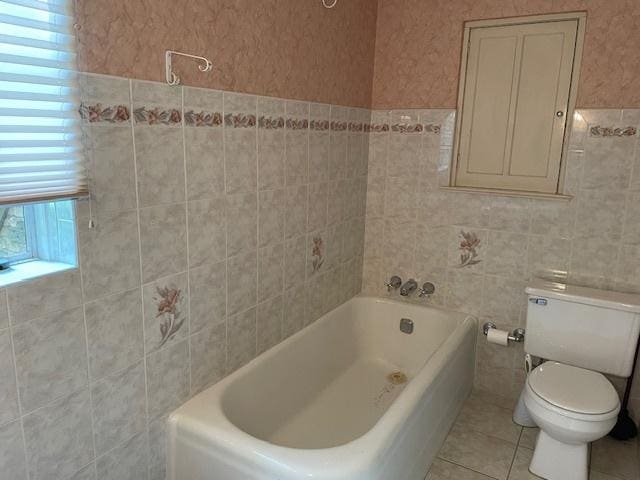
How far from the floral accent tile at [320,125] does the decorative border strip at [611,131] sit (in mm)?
1267

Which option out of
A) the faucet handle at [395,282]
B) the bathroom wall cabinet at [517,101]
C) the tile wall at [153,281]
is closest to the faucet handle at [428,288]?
the faucet handle at [395,282]

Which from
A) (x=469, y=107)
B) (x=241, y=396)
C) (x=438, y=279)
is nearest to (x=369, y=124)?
(x=469, y=107)

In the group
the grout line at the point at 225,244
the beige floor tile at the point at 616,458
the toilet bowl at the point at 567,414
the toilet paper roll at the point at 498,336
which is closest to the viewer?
the grout line at the point at 225,244

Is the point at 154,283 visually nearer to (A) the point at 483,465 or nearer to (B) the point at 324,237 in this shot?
(B) the point at 324,237

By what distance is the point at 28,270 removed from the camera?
4.16 ft

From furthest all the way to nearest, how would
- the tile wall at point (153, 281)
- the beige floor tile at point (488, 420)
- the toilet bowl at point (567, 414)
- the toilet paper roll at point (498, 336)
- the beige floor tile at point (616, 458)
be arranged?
the toilet paper roll at point (498, 336) < the beige floor tile at point (488, 420) < the beige floor tile at point (616, 458) < the toilet bowl at point (567, 414) < the tile wall at point (153, 281)

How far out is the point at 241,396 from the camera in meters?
1.97

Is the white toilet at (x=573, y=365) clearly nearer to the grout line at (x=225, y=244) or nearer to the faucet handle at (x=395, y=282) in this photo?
the faucet handle at (x=395, y=282)

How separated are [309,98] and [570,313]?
1599 mm

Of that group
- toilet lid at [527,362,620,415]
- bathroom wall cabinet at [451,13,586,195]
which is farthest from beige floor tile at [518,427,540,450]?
bathroom wall cabinet at [451,13,586,195]

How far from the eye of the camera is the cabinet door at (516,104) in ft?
7.97

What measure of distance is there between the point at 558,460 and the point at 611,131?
152 centimetres

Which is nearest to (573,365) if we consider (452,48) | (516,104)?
(516,104)

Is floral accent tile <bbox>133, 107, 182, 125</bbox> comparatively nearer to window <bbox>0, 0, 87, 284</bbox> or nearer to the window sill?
window <bbox>0, 0, 87, 284</bbox>
